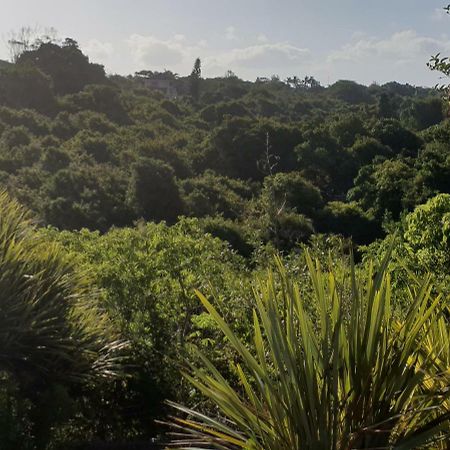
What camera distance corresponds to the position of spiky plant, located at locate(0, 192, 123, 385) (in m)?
4.39

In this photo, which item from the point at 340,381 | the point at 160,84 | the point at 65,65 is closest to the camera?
the point at 340,381

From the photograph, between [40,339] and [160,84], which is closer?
[40,339]

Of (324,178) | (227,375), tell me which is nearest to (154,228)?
(227,375)

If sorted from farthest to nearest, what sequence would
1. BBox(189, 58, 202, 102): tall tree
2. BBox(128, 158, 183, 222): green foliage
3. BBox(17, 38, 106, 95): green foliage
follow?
BBox(189, 58, 202, 102): tall tree → BBox(17, 38, 106, 95): green foliage → BBox(128, 158, 183, 222): green foliage

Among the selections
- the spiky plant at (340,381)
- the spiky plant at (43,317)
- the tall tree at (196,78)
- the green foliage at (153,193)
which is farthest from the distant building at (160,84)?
the spiky plant at (340,381)

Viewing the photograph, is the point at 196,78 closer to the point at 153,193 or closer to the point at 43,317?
the point at 153,193

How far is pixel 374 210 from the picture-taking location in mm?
25562

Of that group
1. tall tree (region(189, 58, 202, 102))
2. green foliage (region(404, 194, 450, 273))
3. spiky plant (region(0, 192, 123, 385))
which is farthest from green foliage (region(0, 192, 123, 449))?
tall tree (region(189, 58, 202, 102))

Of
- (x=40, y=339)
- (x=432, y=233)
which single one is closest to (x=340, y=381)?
(x=40, y=339)

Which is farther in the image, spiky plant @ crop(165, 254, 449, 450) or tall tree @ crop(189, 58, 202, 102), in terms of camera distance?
tall tree @ crop(189, 58, 202, 102)

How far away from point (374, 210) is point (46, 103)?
24.8 m

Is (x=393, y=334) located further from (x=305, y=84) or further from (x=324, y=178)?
(x=305, y=84)

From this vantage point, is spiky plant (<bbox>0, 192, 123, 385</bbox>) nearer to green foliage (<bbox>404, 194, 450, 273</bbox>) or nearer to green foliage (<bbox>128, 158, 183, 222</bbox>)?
green foliage (<bbox>404, 194, 450, 273</bbox>)

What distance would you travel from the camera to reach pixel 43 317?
4605mm
